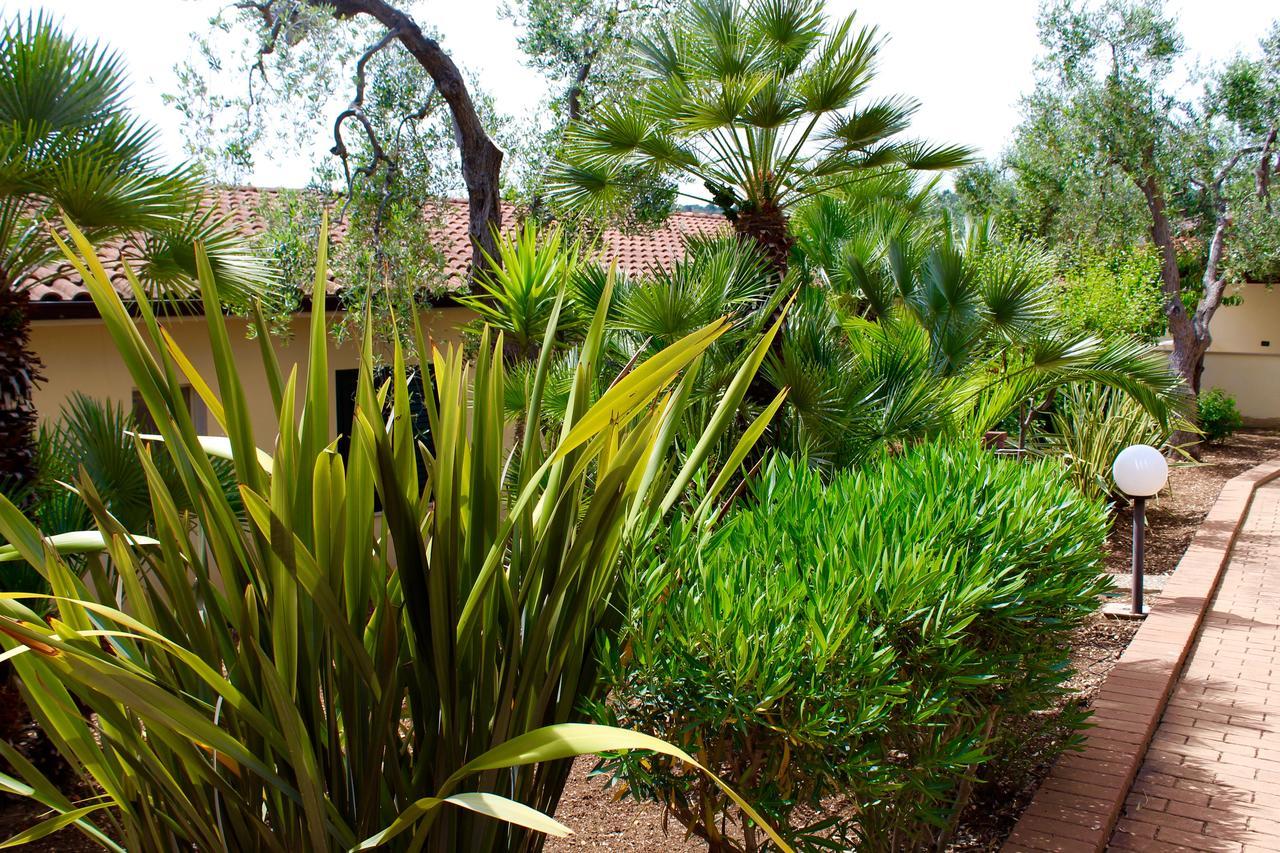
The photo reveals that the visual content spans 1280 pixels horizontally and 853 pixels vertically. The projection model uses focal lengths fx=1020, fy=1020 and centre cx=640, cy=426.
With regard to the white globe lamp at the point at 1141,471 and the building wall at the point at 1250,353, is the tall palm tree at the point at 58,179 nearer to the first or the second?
the white globe lamp at the point at 1141,471

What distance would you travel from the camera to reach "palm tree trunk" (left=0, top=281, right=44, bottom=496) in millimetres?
4688

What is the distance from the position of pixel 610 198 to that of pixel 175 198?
3231 millimetres

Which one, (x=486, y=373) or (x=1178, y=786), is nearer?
(x=486, y=373)

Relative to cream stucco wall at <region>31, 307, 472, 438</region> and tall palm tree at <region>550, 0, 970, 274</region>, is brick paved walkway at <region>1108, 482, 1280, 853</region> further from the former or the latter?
cream stucco wall at <region>31, 307, 472, 438</region>

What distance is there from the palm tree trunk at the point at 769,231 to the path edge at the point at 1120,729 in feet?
10.8

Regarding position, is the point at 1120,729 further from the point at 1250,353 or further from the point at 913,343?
the point at 1250,353

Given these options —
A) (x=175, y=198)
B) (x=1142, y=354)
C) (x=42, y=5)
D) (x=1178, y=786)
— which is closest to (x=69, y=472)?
(x=175, y=198)

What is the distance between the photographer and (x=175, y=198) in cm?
499

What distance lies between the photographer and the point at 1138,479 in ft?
23.8

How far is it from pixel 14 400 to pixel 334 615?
3711 mm

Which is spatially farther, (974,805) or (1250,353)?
(1250,353)

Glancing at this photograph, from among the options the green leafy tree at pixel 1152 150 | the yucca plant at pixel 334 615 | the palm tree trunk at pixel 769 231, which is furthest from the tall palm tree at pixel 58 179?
the green leafy tree at pixel 1152 150

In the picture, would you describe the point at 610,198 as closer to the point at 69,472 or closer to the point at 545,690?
the point at 69,472

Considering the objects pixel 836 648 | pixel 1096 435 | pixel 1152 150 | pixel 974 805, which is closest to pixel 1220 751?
pixel 974 805
